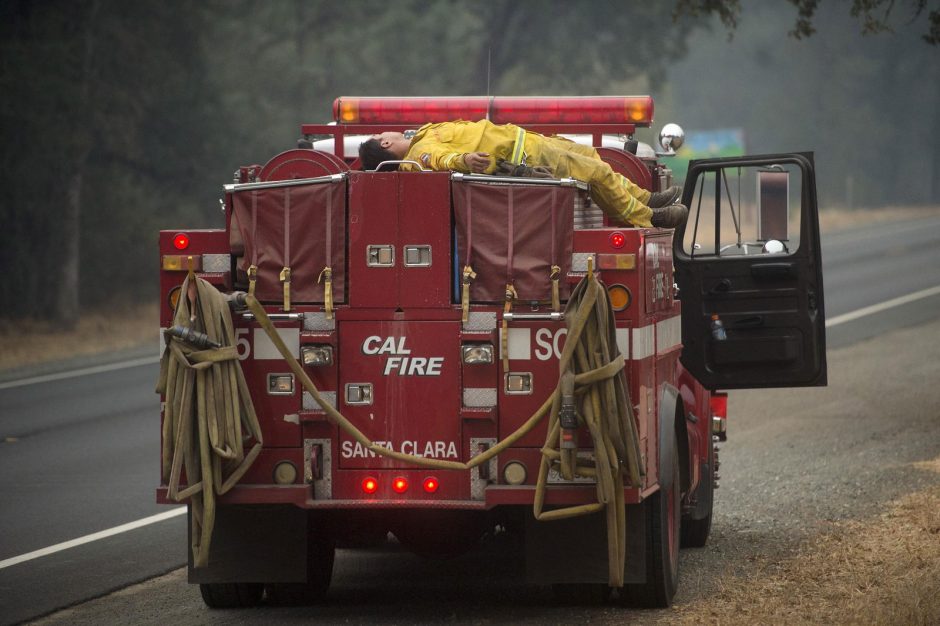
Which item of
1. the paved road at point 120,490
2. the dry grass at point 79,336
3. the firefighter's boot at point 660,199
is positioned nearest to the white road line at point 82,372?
the paved road at point 120,490

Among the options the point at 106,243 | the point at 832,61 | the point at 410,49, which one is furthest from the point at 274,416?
the point at 832,61

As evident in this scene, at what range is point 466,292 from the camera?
22.5 ft

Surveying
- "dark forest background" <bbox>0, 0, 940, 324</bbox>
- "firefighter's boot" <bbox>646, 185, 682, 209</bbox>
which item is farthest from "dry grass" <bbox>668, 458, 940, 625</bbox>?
"dark forest background" <bbox>0, 0, 940, 324</bbox>

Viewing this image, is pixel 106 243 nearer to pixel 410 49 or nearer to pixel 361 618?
pixel 410 49

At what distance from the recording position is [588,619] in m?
7.27

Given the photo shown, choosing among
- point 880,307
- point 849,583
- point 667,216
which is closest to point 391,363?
point 667,216

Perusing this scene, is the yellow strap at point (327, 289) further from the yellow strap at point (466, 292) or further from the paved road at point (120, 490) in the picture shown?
the paved road at point (120, 490)

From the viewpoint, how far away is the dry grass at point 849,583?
689 cm

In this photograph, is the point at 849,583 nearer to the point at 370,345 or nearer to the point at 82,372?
the point at 370,345

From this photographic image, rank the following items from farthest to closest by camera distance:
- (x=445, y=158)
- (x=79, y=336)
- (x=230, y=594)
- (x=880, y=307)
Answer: (x=880, y=307)
(x=79, y=336)
(x=230, y=594)
(x=445, y=158)

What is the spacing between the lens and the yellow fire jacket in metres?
7.33

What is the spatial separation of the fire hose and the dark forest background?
335 inches

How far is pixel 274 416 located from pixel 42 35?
1880 cm

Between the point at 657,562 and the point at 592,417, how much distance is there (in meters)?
1.01
